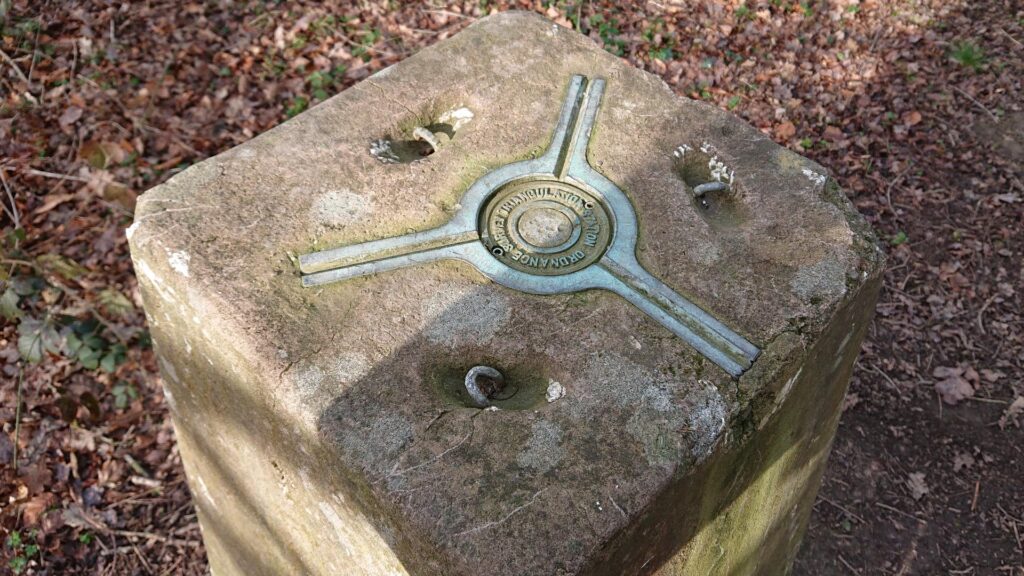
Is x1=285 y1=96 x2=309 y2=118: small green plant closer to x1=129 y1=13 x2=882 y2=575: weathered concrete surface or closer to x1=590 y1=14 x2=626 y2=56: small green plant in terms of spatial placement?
x1=590 y1=14 x2=626 y2=56: small green plant

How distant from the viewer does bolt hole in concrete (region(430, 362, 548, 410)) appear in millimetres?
2016

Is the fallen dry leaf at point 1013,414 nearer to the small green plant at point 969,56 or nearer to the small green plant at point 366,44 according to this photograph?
the small green plant at point 969,56

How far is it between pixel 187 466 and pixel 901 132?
4.77 m

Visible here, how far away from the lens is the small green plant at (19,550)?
135 inches

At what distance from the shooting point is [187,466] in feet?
9.59

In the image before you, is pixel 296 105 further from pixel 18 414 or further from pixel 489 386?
pixel 489 386

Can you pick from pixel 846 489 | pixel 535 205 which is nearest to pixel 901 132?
pixel 846 489

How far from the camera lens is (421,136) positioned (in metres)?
2.68

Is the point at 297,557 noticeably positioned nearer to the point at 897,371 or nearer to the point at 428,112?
the point at 428,112

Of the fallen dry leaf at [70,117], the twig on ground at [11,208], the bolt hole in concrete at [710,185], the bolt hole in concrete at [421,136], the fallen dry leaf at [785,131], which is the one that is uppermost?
the bolt hole in concrete at [710,185]

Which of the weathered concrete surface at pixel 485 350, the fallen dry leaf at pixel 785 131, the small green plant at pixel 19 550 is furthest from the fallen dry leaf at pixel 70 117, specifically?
the fallen dry leaf at pixel 785 131

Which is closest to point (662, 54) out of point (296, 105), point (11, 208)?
point (296, 105)

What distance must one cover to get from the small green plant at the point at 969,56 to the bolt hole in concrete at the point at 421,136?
4.61 m

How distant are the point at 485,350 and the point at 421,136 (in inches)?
36.2
